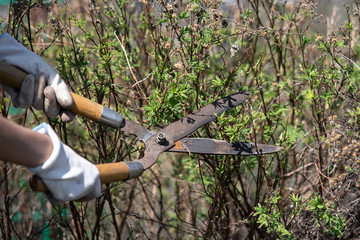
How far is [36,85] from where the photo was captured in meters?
2.53

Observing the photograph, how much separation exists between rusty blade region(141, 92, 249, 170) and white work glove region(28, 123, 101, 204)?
60cm

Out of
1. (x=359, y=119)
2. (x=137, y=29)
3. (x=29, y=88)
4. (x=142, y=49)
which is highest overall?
(x=137, y=29)

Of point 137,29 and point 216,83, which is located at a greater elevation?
point 137,29

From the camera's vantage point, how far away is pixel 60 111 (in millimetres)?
2592

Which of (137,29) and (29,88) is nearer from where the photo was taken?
(29,88)

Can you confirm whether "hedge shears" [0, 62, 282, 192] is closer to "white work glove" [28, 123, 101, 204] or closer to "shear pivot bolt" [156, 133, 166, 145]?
"shear pivot bolt" [156, 133, 166, 145]

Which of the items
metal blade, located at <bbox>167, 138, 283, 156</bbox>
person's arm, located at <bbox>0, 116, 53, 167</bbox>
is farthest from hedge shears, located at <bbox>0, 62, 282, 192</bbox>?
person's arm, located at <bbox>0, 116, 53, 167</bbox>

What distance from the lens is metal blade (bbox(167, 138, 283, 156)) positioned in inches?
105

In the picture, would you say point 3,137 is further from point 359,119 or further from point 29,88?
point 359,119

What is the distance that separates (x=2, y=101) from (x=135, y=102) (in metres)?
1.03

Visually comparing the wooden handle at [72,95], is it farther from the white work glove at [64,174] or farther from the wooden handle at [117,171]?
the white work glove at [64,174]

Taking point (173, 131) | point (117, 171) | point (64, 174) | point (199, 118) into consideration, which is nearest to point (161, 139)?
point (173, 131)

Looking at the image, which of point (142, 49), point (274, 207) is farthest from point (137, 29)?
point (274, 207)

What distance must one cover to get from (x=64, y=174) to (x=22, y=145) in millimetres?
242
